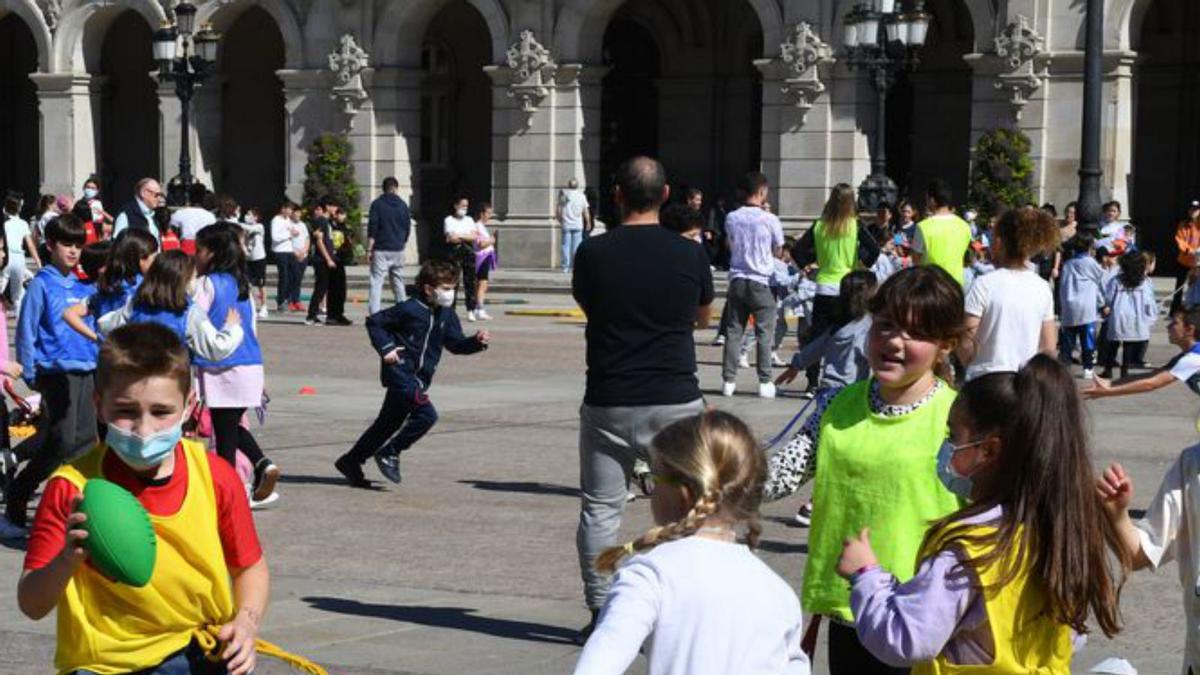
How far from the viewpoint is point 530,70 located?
35625 mm

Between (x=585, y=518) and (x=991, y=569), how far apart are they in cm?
416

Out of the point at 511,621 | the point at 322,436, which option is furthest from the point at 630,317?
the point at 322,436

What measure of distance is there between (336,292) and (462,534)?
606 inches

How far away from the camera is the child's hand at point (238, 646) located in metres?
4.85

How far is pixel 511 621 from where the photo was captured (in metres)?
9.20

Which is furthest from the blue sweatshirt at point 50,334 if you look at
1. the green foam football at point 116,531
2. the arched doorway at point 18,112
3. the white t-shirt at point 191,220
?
the arched doorway at point 18,112

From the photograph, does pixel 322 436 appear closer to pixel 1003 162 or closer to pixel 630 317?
pixel 630 317

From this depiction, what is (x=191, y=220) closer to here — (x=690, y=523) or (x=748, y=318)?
(x=748, y=318)

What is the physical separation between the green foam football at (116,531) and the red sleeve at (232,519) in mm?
374

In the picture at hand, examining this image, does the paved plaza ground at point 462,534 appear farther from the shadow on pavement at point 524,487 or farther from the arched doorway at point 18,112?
the arched doorway at point 18,112

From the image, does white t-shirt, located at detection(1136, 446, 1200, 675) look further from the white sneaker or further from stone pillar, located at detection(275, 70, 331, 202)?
stone pillar, located at detection(275, 70, 331, 202)

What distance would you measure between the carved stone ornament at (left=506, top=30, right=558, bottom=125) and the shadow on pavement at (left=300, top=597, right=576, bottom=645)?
26.5m

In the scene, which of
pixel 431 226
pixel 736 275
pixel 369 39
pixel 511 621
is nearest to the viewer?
pixel 511 621

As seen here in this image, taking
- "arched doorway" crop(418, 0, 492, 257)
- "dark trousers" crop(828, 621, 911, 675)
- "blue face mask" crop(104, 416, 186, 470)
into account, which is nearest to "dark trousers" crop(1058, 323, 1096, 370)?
"dark trousers" crop(828, 621, 911, 675)
